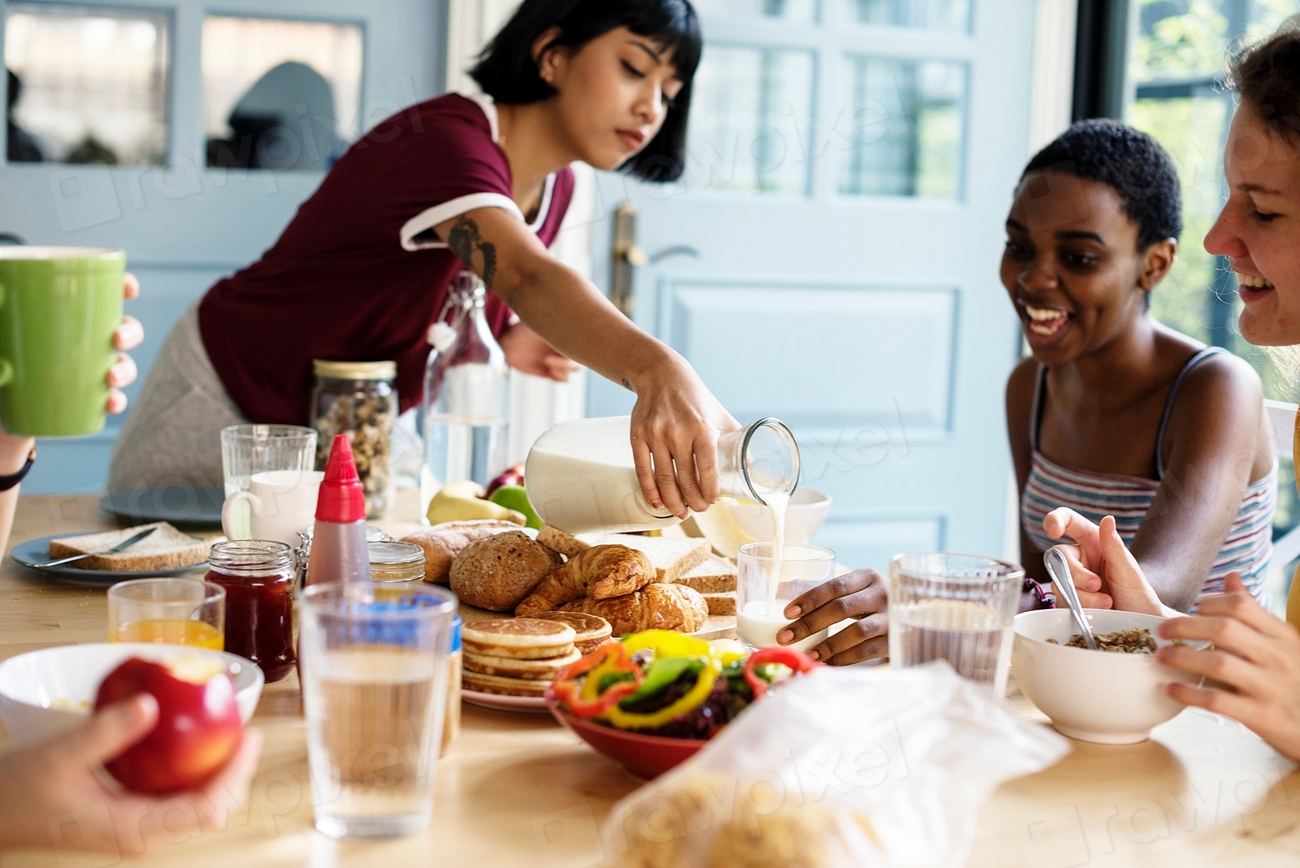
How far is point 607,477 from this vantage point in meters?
1.21

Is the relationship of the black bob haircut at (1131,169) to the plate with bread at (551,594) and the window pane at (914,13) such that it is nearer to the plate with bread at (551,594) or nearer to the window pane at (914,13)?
the plate with bread at (551,594)

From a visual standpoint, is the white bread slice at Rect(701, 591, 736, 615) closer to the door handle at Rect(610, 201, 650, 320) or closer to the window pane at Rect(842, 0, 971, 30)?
the door handle at Rect(610, 201, 650, 320)

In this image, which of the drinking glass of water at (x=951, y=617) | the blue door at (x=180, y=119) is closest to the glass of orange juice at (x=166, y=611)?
the drinking glass of water at (x=951, y=617)

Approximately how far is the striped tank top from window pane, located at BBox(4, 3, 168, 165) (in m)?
1.89

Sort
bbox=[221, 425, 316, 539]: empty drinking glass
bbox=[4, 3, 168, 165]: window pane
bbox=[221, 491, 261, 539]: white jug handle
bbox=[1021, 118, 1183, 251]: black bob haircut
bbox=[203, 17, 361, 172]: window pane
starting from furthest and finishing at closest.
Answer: bbox=[203, 17, 361, 172]: window pane < bbox=[4, 3, 168, 165]: window pane < bbox=[1021, 118, 1183, 251]: black bob haircut < bbox=[221, 425, 316, 539]: empty drinking glass < bbox=[221, 491, 261, 539]: white jug handle

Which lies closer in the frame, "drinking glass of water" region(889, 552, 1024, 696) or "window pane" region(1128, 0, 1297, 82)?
"drinking glass of water" region(889, 552, 1024, 696)

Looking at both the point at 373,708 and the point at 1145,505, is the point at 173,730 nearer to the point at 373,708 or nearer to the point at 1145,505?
the point at 373,708

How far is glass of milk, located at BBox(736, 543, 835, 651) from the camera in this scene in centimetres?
109

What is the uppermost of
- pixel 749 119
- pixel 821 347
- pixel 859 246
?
pixel 749 119

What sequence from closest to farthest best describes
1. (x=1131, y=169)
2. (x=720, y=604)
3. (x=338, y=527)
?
1. (x=338, y=527)
2. (x=720, y=604)
3. (x=1131, y=169)

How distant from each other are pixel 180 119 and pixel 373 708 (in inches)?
86.3

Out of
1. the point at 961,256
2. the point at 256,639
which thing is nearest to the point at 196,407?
the point at 256,639

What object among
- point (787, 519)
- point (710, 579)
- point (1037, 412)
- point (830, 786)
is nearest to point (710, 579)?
point (710, 579)

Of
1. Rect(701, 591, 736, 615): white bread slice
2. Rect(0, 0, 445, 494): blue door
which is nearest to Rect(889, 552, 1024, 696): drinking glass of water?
Rect(701, 591, 736, 615): white bread slice
